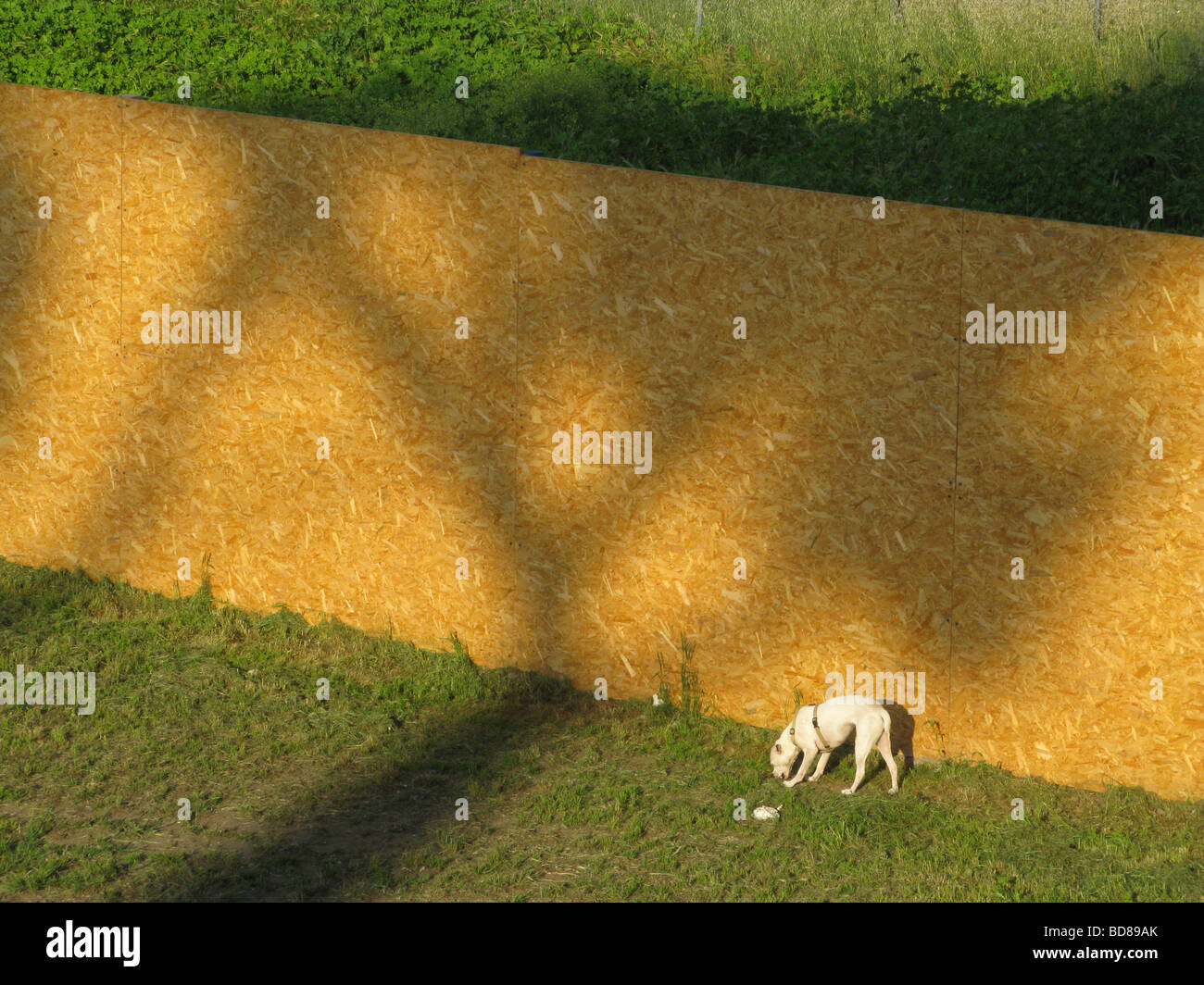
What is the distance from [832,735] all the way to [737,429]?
219cm

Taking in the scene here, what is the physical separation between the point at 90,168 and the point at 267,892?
6.42m

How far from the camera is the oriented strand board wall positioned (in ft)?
25.2

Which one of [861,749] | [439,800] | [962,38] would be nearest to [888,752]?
[861,749]

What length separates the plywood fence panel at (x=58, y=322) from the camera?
32.7ft

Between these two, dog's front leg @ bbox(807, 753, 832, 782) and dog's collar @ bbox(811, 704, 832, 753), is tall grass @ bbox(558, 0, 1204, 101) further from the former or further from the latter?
dog's front leg @ bbox(807, 753, 832, 782)

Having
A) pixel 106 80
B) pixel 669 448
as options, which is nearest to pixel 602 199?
pixel 669 448

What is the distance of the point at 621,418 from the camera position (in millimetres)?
8703

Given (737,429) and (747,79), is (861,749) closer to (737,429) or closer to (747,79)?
(737,429)

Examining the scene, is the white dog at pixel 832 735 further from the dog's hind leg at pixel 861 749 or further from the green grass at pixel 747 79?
the green grass at pixel 747 79

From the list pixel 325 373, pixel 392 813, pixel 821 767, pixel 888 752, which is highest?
pixel 325 373

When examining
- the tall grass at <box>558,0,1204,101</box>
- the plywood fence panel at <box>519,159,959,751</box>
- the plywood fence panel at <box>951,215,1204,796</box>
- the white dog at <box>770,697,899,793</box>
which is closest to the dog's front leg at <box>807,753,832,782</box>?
the white dog at <box>770,697,899,793</box>

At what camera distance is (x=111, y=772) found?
773cm

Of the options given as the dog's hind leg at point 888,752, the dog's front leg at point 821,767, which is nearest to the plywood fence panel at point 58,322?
the dog's front leg at point 821,767

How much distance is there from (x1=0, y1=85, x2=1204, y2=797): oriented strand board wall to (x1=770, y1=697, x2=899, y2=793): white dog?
0.61 metres
